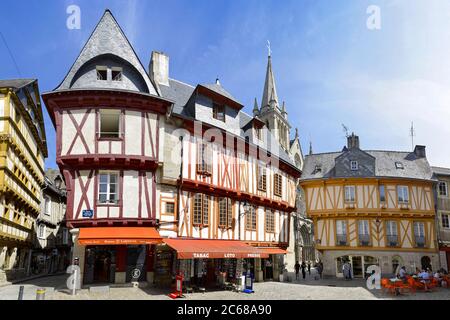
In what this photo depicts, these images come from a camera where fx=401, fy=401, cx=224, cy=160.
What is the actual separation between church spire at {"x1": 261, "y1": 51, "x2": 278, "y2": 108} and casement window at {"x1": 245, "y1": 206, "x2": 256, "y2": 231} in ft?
124

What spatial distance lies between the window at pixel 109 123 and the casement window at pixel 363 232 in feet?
59.3

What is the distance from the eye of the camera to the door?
1638 cm

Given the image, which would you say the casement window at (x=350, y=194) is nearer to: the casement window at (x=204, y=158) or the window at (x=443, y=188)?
the window at (x=443, y=188)

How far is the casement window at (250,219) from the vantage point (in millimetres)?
22581

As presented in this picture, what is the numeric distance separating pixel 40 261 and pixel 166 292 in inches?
669

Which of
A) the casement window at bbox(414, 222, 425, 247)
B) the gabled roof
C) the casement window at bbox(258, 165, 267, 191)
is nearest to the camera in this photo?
the gabled roof

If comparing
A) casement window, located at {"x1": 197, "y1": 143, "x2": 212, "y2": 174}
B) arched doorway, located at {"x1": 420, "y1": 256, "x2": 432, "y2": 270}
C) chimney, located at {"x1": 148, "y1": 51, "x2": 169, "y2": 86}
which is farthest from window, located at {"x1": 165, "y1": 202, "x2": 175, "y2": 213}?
arched doorway, located at {"x1": 420, "y1": 256, "x2": 432, "y2": 270}

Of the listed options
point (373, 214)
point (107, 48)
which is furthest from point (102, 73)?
point (373, 214)

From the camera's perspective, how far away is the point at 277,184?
25.8 m

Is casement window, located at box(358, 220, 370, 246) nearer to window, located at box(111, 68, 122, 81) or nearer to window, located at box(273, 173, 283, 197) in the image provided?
window, located at box(273, 173, 283, 197)

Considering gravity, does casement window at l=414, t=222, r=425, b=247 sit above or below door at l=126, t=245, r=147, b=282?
above
